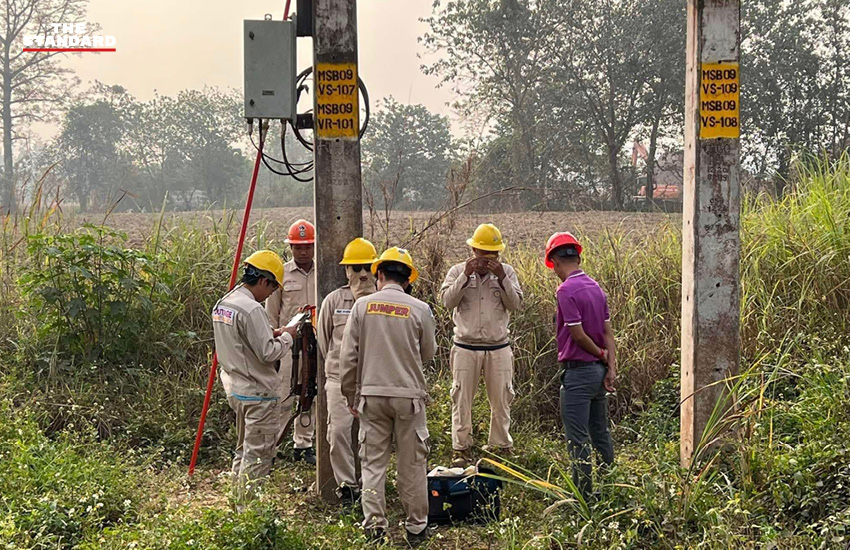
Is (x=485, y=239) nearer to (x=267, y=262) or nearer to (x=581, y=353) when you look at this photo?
(x=581, y=353)

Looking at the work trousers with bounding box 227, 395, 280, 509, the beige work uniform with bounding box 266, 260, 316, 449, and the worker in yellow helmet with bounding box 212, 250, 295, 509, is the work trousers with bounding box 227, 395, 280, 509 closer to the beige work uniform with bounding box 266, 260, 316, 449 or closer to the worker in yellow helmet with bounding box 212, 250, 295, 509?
the worker in yellow helmet with bounding box 212, 250, 295, 509

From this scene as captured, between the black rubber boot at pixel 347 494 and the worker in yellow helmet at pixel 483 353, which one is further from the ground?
the worker in yellow helmet at pixel 483 353

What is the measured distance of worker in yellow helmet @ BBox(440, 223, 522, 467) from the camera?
262 inches

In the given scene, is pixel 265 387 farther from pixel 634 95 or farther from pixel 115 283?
pixel 634 95

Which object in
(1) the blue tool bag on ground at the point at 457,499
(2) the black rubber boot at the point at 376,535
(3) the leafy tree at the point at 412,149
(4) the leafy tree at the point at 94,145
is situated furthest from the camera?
(4) the leafy tree at the point at 94,145

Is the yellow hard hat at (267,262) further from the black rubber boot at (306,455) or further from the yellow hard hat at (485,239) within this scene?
the black rubber boot at (306,455)

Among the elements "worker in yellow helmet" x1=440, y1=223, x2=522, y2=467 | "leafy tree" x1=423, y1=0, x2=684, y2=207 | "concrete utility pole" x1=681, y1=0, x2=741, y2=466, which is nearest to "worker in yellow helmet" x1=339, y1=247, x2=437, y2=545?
"worker in yellow helmet" x1=440, y1=223, x2=522, y2=467

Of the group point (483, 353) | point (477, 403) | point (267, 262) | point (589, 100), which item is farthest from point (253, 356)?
point (589, 100)

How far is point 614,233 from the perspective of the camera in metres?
9.24

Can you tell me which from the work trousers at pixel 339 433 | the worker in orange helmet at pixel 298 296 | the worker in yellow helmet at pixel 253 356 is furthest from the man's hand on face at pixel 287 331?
the worker in orange helmet at pixel 298 296

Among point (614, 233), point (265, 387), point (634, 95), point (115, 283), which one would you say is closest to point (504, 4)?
point (634, 95)

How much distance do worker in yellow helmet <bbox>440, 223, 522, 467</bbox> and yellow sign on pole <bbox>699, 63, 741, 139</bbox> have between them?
7.00 feet

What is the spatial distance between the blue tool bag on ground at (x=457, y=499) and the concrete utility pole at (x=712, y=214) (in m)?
1.37

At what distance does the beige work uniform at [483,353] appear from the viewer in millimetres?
6664
